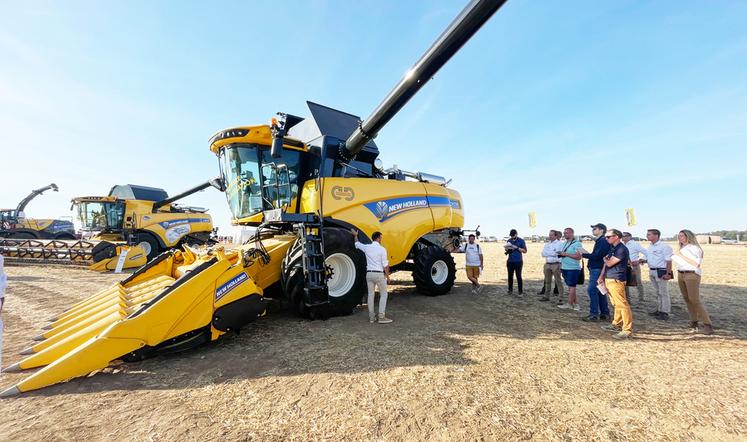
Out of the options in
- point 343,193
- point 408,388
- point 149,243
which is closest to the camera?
point 408,388

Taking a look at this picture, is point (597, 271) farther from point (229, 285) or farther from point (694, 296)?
point (229, 285)

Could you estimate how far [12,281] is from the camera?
9195 millimetres

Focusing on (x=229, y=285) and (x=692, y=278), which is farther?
(x=692, y=278)

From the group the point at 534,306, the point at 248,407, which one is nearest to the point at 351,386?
the point at 248,407

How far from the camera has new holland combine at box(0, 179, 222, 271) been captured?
12.6 m

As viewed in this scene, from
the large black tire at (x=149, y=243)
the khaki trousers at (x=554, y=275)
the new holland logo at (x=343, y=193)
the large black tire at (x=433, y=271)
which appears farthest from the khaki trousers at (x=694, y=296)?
the large black tire at (x=149, y=243)

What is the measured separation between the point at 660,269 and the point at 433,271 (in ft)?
14.8

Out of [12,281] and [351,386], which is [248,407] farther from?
[12,281]

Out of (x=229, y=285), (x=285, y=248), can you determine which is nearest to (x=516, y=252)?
(x=285, y=248)

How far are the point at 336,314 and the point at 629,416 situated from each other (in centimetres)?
390

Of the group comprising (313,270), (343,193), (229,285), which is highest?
(343,193)

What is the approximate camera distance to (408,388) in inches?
118

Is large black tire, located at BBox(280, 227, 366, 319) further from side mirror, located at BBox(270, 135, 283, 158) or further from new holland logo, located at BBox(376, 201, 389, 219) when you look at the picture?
side mirror, located at BBox(270, 135, 283, 158)

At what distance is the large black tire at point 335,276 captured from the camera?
490 centimetres
